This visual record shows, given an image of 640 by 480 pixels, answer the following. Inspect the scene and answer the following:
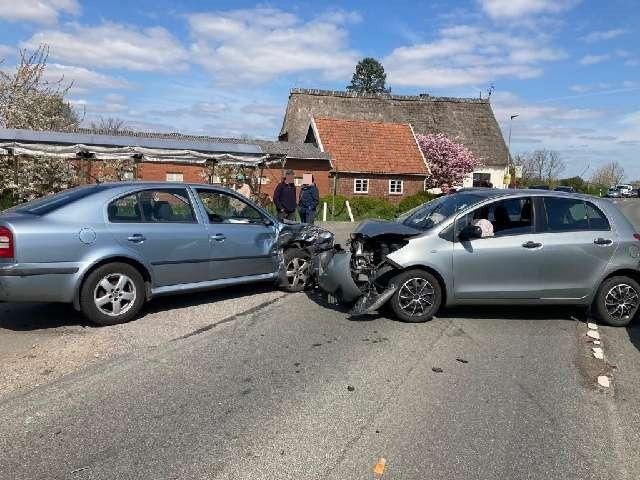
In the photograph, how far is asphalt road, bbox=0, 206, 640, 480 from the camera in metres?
3.37

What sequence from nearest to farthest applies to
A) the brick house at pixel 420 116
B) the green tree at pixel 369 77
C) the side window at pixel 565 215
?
1. the side window at pixel 565 215
2. the brick house at pixel 420 116
3. the green tree at pixel 369 77

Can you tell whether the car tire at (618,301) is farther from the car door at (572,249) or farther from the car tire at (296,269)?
the car tire at (296,269)

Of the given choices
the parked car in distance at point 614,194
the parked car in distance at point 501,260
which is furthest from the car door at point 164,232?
the parked car in distance at point 614,194

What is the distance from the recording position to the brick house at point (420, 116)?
47.1 m

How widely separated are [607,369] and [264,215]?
186 inches

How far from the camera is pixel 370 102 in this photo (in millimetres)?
48188

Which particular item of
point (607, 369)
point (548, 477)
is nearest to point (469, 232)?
point (607, 369)

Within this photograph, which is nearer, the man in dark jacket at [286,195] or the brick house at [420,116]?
the man in dark jacket at [286,195]

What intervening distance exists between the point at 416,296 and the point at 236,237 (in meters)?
2.47

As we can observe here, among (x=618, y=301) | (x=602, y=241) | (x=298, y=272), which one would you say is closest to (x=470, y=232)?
(x=602, y=241)

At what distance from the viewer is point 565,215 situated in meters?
6.79

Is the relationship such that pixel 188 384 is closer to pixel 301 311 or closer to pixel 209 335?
pixel 209 335

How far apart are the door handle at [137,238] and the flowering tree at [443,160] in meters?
35.9

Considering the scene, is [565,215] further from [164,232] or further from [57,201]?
[57,201]
